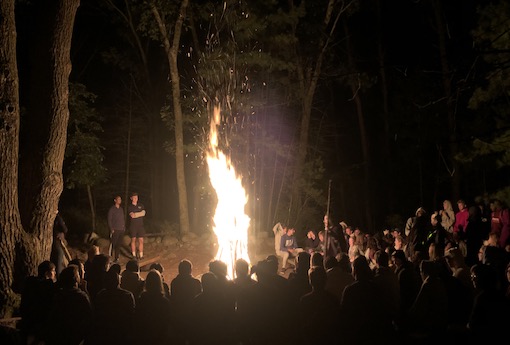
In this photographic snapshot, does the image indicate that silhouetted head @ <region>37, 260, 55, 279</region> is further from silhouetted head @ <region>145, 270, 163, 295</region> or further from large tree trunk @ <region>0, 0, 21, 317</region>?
silhouetted head @ <region>145, 270, 163, 295</region>

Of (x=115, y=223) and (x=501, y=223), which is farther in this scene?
(x=115, y=223)

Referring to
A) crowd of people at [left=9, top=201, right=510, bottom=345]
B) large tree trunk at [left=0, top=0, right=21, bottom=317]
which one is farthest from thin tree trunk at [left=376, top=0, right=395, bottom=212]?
large tree trunk at [left=0, top=0, right=21, bottom=317]

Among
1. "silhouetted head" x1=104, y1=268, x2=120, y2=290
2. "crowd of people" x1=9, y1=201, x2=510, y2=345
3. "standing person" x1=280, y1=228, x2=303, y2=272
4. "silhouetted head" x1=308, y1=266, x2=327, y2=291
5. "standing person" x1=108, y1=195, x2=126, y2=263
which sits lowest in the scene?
"crowd of people" x1=9, y1=201, x2=510, y2=345

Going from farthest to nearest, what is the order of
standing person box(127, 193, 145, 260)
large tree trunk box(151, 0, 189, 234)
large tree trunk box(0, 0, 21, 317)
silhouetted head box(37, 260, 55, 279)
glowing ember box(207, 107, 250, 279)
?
large tree trunk box(151, 0, 189, 234)
standing person box(127, 193, 145, 260)
glowing ember box(207, 107, 250, 279)
large tree trunk box(0, 0, 21, 317)
silhouetted head box(37, 260, 55, 279)

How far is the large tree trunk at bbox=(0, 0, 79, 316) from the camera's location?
27.3ft

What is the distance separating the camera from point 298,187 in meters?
20.8

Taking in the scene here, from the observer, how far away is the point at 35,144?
906 cm

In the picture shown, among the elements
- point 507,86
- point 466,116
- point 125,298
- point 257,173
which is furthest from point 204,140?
point 125,298

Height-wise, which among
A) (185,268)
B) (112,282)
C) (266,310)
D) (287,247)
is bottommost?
(266,310)

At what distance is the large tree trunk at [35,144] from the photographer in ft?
27.3

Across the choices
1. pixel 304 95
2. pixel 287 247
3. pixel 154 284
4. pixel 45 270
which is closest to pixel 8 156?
pixel 45 270

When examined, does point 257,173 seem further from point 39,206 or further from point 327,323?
point 327,323

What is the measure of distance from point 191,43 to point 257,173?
627 cm

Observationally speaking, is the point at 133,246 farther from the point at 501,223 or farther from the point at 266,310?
the point at 501,223
